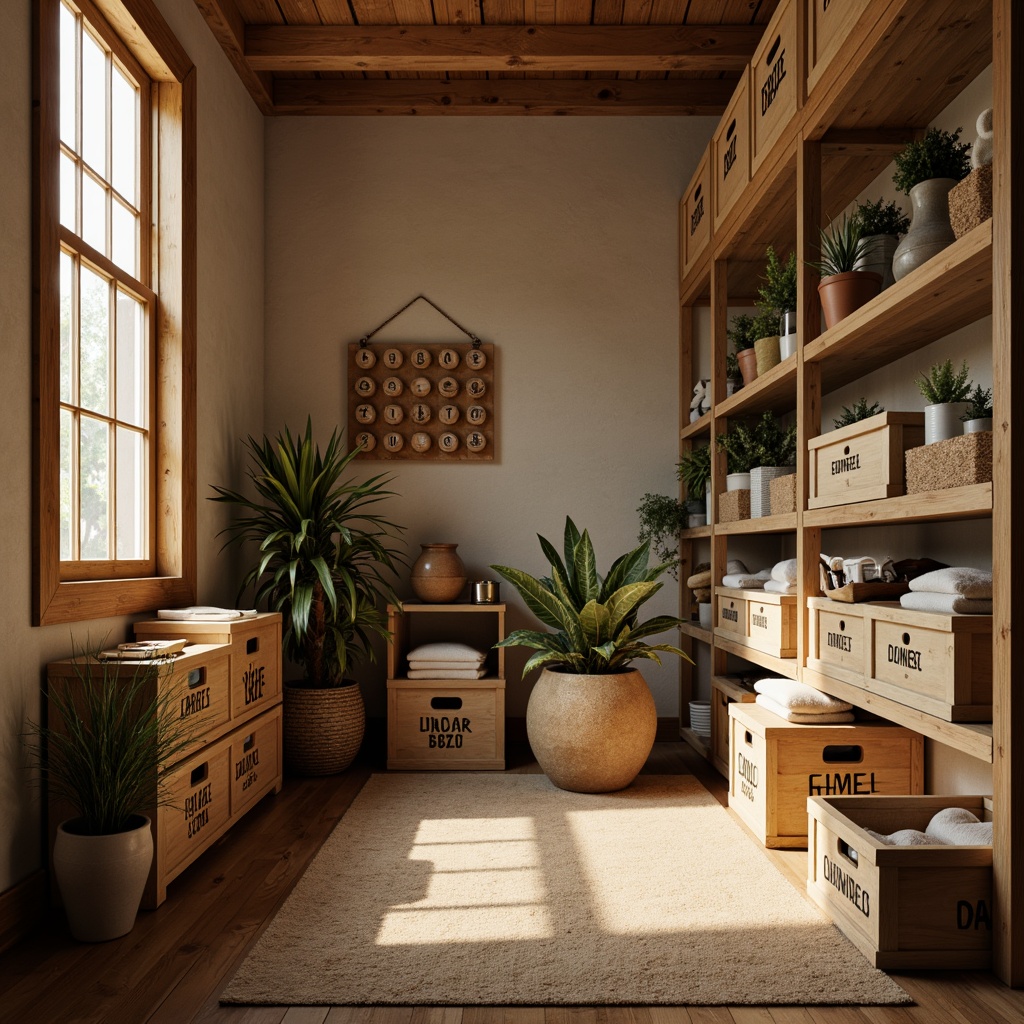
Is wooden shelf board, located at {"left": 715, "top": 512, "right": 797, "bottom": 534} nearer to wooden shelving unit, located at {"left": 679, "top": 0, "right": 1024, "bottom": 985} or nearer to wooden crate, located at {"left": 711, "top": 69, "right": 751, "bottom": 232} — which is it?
wooden shelving unit, located at {"left": 679, "top": 0, "right": 1024, "bottom": 985}

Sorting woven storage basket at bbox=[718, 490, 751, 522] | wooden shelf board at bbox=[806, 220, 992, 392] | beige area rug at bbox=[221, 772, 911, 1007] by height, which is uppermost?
wooden shelf board at bbox=[806, 220, 992, 392]

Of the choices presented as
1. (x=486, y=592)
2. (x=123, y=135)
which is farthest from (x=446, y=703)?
(x=123, y=135)

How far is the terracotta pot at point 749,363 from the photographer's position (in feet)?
11.2

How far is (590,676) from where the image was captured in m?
3.37

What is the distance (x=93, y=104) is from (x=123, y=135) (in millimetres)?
252

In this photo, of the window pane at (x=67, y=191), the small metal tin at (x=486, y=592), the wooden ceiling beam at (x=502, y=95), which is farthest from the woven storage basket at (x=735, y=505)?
the window pane at (x=67, y=191)

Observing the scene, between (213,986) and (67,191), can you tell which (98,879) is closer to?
(213,986)

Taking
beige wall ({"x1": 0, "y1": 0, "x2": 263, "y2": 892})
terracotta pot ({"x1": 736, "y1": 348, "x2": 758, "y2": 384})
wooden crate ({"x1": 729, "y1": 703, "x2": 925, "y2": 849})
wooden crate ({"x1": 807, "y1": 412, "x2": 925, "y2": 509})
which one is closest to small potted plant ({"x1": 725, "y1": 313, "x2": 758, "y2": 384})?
terracotta pot ({"x1": 736, "y1": 348, "x2": 758, "y2": 384})

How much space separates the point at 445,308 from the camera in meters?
4.59

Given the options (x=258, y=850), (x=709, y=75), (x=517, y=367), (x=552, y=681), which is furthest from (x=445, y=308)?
(x=258, y=850)

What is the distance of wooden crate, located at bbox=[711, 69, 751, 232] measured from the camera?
3361 mm

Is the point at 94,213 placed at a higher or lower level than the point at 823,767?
higher

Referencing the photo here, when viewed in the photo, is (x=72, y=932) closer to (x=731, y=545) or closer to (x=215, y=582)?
(x=215, y=582)

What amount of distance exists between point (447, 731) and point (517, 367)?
6.02ft
